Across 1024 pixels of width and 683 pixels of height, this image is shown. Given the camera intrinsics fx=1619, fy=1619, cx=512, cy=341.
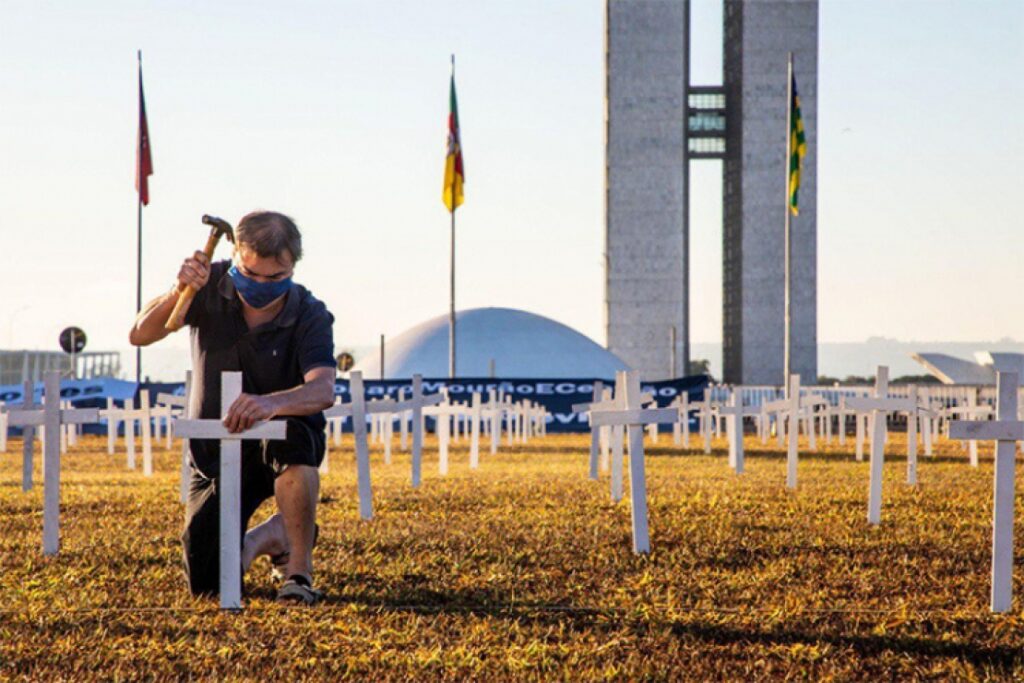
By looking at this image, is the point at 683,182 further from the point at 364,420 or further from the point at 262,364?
the point at 262,364

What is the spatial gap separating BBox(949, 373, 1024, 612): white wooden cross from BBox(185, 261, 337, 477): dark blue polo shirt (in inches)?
110

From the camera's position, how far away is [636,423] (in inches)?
372

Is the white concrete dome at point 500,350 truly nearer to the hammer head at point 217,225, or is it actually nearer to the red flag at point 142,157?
the red flag at point 142,157

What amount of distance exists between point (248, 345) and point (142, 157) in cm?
3476

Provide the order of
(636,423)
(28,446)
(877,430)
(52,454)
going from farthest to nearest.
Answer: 1. (28,446)
2. (877,430)
3. (636,423)
4. (52,454)

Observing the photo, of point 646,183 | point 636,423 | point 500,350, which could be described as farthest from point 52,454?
point 646,183

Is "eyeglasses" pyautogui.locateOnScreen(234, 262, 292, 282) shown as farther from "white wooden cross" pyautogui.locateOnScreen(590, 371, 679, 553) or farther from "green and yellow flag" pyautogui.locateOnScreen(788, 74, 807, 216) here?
"green and yellow flag" pyautogui.locateOnScreen(788, 74, 807, 216)

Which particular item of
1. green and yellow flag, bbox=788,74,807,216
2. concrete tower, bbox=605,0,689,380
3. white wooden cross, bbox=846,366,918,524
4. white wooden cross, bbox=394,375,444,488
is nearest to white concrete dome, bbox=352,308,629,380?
concrete tower, bbox=605,0,689,380

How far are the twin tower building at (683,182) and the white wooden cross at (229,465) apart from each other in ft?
231

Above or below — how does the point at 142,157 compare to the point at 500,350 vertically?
above

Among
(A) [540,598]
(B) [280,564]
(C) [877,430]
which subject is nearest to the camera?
(A) [540,598]

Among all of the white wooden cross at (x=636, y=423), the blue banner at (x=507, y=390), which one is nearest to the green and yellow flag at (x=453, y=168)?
the blue banner at (x=507, y=390)

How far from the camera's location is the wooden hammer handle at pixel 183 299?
6.87 m

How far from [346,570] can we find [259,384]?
4.94ft
